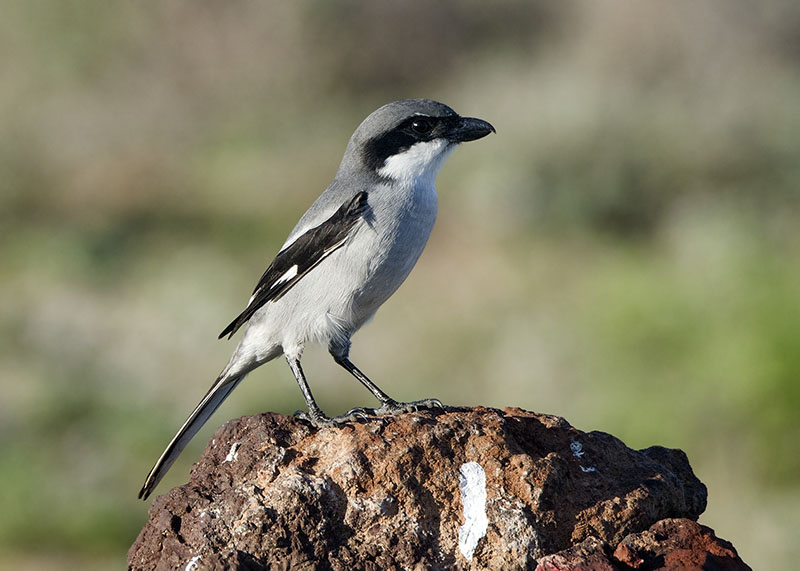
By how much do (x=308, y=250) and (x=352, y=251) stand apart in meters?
0.28

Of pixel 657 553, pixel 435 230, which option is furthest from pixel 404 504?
pixel 435 230

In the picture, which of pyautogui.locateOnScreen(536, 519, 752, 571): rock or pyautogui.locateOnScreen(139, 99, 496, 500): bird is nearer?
pyautogui.locateOnScreen(536, 519, 752, 571): rock

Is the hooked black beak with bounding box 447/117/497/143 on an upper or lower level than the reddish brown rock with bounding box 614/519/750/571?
upper

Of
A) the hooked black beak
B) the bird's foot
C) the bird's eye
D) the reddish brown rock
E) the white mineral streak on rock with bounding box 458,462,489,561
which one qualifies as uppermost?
the bird's eye

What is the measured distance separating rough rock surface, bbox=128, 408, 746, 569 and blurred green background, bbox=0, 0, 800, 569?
402cm

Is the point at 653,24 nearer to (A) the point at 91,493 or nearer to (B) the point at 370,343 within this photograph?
(B) the point at 370,343

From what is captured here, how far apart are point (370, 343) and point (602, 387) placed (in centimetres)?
286

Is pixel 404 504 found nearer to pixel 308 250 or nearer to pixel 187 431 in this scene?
pixel 187 431

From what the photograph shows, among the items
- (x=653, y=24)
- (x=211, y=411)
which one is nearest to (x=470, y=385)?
(x=211, y=411)

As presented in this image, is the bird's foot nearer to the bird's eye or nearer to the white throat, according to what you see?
the white throat

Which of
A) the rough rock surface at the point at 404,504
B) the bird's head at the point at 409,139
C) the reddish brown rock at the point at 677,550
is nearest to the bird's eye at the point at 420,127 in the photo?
the bird's head at the point at 409,139

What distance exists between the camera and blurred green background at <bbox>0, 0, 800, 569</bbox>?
8367mm

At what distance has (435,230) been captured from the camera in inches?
524

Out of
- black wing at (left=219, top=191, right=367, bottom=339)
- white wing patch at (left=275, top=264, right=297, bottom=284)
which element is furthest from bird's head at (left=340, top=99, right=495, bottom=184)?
white wing patch at (left=275, top=264, right=297, bottom=284)
